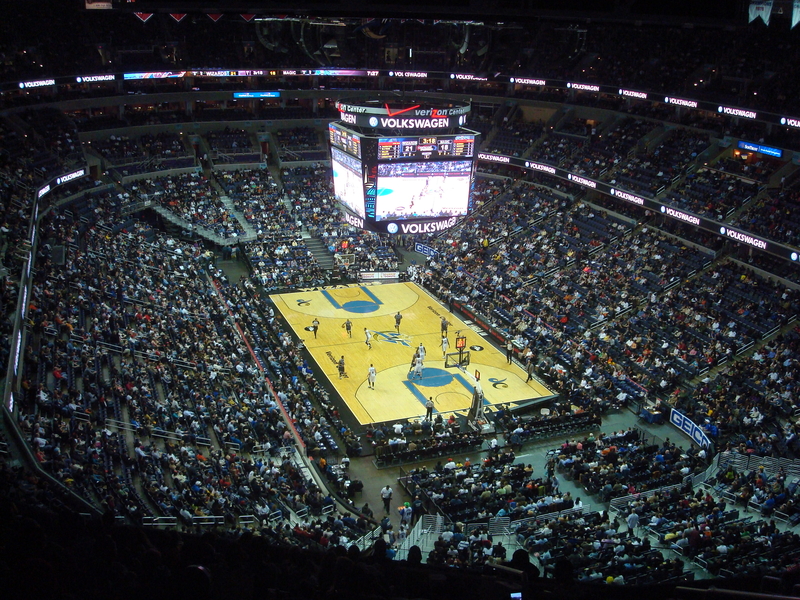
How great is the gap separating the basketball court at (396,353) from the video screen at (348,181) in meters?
6.14

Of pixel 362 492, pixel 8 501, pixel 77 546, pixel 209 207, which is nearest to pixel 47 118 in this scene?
pixel 209 207

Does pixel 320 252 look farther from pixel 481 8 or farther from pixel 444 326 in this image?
pixel 481 8

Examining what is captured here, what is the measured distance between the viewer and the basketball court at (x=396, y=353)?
3077 cm

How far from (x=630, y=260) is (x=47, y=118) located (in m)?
33.6

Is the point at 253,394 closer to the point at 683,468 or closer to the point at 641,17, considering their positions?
the point at 683,468

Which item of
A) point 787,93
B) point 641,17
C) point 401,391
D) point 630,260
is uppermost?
point 641,17

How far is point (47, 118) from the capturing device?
44.6 meters

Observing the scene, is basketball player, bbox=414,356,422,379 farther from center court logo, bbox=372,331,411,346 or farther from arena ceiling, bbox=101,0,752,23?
arena ceiling, bbox=101,0,752,23

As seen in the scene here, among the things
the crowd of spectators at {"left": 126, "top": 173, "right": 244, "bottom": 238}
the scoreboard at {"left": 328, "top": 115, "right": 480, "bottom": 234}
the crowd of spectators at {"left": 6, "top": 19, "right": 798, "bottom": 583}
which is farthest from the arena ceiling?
the crowd of spectators at {"left": 126, "top": 173, "right": 244, "bottom": 238}

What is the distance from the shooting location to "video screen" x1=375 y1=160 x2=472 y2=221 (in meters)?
33.5

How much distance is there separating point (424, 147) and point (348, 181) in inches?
156

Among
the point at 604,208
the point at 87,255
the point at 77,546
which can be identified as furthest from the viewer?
the point at 604,208

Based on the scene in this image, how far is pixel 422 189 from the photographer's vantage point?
33875mm

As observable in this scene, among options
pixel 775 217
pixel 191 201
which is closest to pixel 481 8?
pixel 775 217
